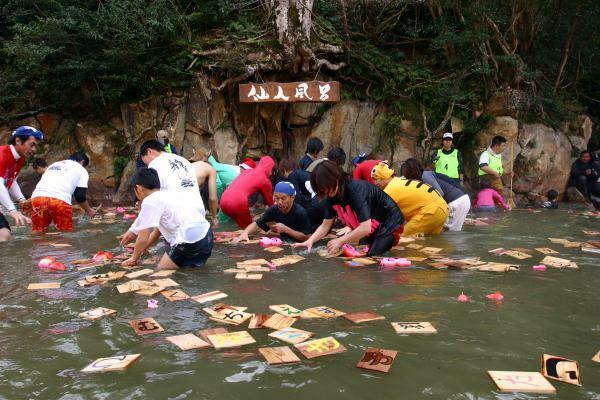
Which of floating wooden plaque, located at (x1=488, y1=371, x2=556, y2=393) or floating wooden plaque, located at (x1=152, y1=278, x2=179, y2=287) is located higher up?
floating wooden plaque, located at (x1=152, y1=278, x2=179, y2=287)

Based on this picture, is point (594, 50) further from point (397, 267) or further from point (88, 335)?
point (88, 335)

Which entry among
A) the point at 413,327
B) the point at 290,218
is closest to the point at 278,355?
the point at 413,327

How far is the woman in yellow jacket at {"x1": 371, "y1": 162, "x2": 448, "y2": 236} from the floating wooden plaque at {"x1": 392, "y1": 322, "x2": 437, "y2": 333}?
323 cm

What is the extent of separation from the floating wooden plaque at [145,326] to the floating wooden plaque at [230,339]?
417 millimetres

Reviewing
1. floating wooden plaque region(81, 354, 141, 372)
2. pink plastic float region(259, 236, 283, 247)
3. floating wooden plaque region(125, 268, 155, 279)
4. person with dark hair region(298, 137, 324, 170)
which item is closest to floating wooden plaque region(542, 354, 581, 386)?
floating wooden plaque region(81, 354, 141, 372)

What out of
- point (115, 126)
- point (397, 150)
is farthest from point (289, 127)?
point (115, 126)

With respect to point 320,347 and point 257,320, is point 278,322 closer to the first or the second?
point 257,320

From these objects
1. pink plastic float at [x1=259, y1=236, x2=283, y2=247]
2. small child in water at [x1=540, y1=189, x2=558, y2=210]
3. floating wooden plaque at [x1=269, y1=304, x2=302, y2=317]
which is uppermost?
floating wooden plaque at [x1=269, y1=304, x2=302, y2=317]

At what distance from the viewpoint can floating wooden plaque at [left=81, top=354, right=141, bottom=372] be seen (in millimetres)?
2463

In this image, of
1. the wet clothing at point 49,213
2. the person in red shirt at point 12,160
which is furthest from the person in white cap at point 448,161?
the person in red shirt at point 12,160

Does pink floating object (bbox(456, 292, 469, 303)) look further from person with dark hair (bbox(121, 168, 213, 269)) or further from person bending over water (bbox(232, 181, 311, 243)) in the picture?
person bending over water (bbox(232, 181, 311, 243))

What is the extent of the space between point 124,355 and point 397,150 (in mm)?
10110

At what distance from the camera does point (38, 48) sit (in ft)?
34.4

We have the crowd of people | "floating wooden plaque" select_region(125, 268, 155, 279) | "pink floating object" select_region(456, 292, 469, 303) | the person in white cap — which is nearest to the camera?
"pink floating object" select_region(456, 292, 469, 303)
